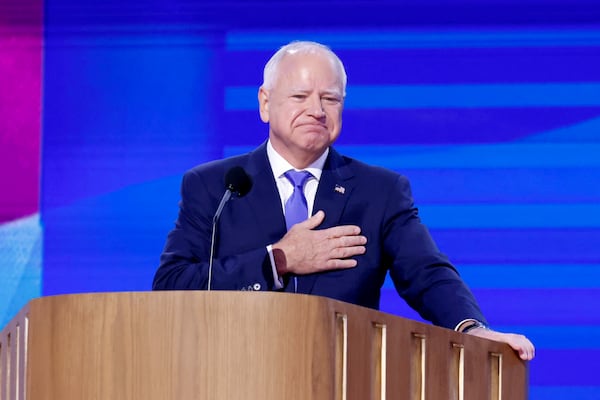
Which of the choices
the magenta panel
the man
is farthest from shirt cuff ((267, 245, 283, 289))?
the magenta panel

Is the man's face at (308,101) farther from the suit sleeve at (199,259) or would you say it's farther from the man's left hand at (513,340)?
the man's left hand at (513,340)

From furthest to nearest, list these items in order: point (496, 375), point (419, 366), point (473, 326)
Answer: point (473, 326) < point (496, 375) < point (419, 366)

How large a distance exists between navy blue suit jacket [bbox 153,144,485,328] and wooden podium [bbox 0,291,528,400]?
71 cm

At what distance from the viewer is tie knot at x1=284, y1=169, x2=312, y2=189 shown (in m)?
3.27

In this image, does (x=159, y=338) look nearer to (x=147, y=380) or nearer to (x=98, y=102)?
(x=147, y=380)

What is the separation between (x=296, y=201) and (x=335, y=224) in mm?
124

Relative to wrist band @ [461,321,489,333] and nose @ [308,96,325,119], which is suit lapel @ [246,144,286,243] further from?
wrist band @ [461,321,489,333]

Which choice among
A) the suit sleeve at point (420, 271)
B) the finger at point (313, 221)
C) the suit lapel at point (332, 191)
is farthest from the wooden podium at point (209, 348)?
the suit lapel at point (332, 191)

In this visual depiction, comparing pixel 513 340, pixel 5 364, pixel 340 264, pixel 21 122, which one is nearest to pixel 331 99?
pixel 340 264

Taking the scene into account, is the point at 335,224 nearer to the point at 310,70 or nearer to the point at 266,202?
the point at 266,202

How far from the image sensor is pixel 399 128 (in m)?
4.14

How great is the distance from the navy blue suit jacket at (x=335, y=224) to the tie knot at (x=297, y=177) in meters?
0.05

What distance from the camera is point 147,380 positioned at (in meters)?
2.15

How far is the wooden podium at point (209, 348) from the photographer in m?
2.12
